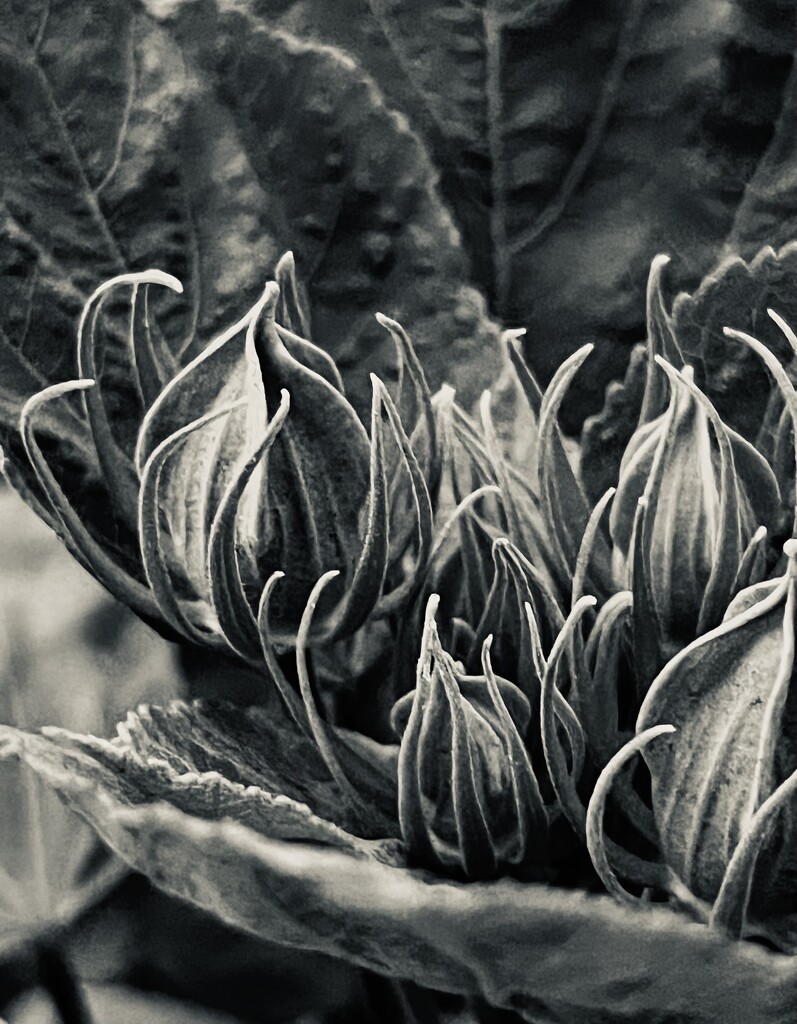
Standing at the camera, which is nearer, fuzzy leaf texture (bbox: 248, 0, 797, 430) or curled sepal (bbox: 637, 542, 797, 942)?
curled sepal (bbox: 637, 542, 797, 942)

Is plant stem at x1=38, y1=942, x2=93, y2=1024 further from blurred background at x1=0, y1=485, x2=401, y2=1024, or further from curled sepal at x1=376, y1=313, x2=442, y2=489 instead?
curled sepal at x1=376, y1=313, x2=442, y2=489

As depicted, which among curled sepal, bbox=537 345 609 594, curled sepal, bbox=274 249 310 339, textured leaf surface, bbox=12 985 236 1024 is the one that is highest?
curled sepal, bbox=274 249 310 339

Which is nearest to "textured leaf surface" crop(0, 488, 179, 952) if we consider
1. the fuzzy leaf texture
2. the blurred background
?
the blurred background

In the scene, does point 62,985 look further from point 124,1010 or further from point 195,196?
point 195,196

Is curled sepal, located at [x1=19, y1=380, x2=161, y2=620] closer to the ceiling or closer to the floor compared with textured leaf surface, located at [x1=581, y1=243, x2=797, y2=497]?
closer to the ceiling

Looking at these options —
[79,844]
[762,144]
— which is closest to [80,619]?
[79,844]

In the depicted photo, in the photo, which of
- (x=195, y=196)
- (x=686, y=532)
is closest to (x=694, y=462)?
(x=686, y=532)

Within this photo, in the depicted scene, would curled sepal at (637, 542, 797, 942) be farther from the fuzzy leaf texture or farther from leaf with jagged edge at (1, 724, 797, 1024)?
the fuzzy leaf texture
